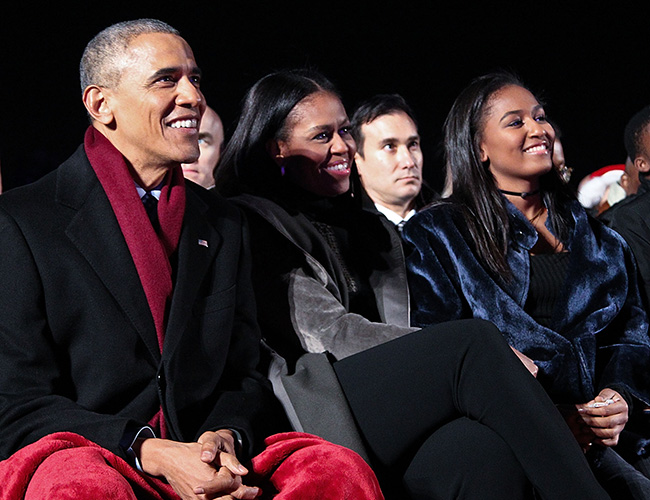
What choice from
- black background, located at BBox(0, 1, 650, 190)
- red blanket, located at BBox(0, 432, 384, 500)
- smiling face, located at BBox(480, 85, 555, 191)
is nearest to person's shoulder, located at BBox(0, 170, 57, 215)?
red blanket, located at BBox(0, 432, 384, 500)

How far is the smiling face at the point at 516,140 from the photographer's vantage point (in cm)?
222

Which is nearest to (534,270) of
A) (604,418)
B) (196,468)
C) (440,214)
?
(440,214)

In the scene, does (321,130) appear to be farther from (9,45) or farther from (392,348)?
(9,45)

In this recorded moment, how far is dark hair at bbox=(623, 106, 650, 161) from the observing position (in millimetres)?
3029

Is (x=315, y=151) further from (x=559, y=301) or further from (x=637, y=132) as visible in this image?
(x=637, y=132)

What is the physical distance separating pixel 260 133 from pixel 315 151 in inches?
5.9

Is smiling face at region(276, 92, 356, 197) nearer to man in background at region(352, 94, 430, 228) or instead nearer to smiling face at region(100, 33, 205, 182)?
smiling face at region(100, 33, 205, 182)

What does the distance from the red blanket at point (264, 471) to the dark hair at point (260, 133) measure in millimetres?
838

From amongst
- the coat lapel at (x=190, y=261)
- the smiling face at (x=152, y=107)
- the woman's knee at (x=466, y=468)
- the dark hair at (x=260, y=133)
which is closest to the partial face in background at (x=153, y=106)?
the smiling face at (x=152, y=107)

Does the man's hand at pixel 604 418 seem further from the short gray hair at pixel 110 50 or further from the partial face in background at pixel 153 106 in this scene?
the short gray hair at pixel 110 50

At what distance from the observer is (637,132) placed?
308 cm

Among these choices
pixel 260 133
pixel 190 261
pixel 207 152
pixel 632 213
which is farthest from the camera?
pixel 207 152

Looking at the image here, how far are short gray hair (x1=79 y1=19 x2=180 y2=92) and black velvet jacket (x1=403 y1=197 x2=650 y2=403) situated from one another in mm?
851

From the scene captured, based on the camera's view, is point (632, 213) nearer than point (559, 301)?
No
